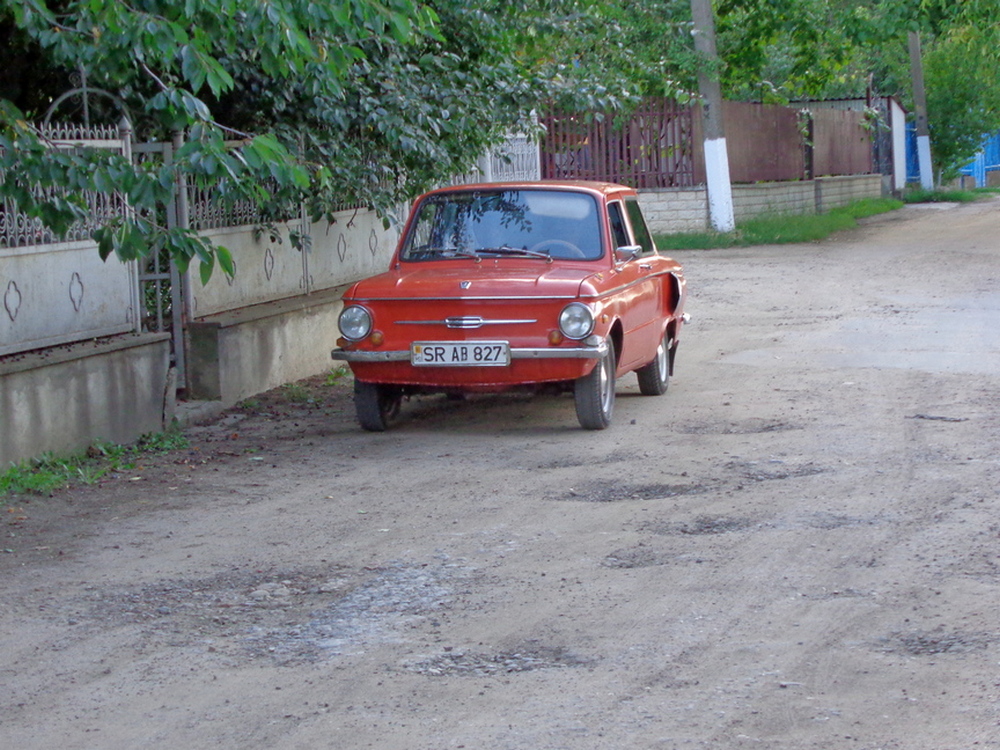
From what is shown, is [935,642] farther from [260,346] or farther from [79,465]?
[260,346]

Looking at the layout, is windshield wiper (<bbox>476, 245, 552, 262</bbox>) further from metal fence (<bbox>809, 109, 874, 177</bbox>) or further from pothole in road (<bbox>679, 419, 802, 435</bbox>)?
metal fence (<bbox>809, 109, 874, 177</bbox>)

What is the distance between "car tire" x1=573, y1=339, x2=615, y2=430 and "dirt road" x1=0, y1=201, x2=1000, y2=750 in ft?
0.37

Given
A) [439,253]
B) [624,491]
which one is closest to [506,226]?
[439,253]

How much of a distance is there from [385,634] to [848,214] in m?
28.1

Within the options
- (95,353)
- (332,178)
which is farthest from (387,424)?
(332,178)

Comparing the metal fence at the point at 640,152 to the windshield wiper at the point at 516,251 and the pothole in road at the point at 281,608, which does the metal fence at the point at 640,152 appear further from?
the pothole in road at the point at 281,608

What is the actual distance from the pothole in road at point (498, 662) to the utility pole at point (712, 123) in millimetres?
20200

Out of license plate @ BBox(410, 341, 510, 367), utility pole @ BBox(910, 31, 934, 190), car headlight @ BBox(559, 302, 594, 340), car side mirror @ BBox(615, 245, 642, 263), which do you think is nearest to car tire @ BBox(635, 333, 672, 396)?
car side mirror @ BBox(615, 245, 642, 263)

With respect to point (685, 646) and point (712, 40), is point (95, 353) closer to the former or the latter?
point (685, 646)

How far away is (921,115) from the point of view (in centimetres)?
3978

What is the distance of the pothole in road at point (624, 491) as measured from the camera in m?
6.93

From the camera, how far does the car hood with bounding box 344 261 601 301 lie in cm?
834

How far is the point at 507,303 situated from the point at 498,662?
160 inches

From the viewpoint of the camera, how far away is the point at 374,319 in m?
8.59
